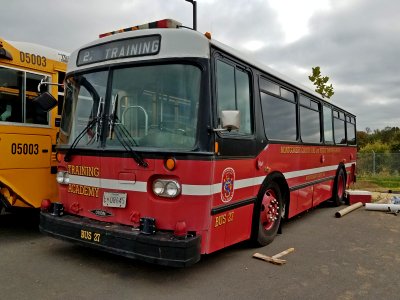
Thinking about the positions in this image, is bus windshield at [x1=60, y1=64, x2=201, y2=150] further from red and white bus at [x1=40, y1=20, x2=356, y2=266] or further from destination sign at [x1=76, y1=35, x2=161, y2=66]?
destination sign at [x1=76, y1=35, x2=161, y2=66]

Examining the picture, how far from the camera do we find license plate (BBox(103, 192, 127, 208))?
436 cm

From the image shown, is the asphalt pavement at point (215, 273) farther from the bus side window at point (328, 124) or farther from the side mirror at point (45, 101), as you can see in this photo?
the bus side window at point (328, 124)

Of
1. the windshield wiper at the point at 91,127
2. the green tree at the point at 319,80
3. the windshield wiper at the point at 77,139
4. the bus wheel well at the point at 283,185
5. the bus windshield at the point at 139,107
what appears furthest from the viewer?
the green tree at the point at 319,80

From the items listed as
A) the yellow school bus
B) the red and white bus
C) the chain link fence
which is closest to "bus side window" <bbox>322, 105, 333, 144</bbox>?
the red and white bus

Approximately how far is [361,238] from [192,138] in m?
4.07

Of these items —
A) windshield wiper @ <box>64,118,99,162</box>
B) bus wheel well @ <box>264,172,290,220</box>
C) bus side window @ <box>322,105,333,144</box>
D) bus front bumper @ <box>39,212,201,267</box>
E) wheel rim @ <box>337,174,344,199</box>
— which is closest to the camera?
bus front bumper @ <box>39,212,201,267</box>

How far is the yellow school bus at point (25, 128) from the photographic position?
5629 millimetres

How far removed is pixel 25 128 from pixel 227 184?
130 inches

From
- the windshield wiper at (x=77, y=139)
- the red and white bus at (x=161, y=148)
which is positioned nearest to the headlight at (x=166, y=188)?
the red and white bus at (x=161, y=148)

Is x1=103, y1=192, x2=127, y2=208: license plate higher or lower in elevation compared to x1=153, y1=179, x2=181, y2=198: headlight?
lower

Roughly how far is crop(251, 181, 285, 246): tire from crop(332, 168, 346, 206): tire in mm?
4053

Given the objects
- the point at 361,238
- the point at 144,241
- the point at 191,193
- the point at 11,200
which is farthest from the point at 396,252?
the point at 11,200

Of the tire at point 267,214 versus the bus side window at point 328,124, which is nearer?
the tire at point 267,214

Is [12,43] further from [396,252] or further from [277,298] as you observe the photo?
[396,252]
